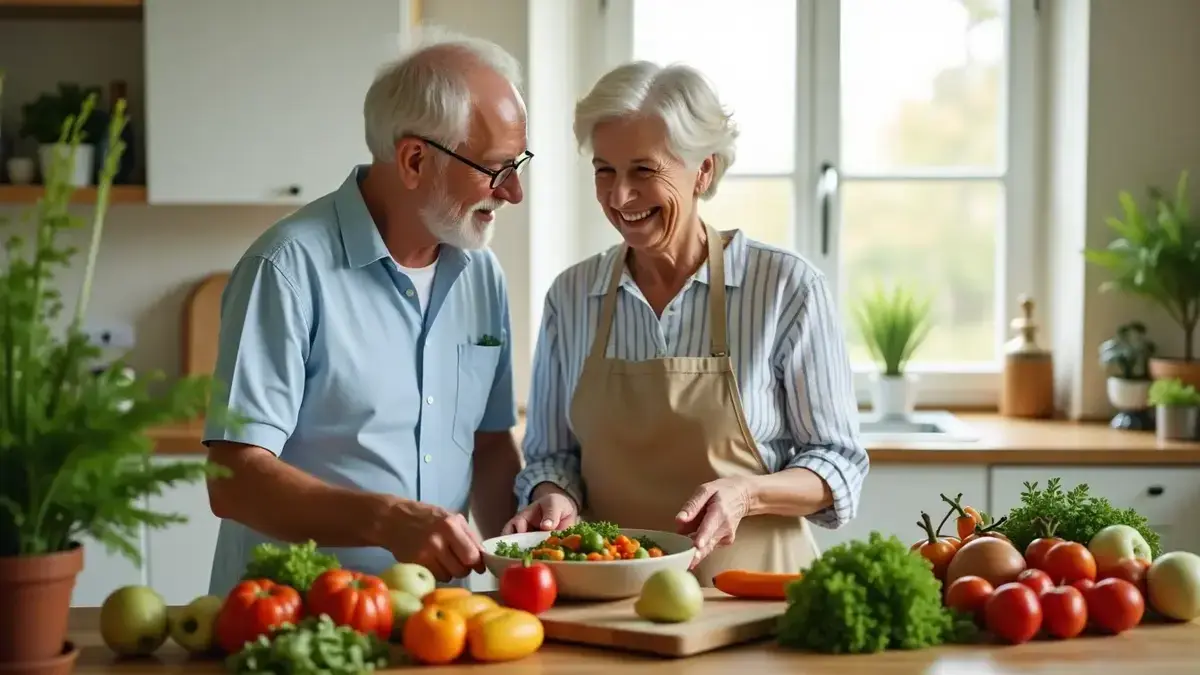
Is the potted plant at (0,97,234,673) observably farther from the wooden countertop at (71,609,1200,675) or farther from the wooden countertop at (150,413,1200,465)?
the wooden countertop at (150,413,1200,465)

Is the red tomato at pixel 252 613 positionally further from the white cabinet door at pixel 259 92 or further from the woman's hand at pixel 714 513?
the white cabinet door at pixel 259 92

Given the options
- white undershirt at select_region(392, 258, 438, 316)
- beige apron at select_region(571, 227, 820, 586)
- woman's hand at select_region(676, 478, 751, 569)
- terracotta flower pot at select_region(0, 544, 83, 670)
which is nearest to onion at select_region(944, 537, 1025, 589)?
woman's hand at select_region(676, 478, 751, 569)

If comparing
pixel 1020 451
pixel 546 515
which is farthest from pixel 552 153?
pixel 546 515

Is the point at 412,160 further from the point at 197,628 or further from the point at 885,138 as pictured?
the point at 885,138

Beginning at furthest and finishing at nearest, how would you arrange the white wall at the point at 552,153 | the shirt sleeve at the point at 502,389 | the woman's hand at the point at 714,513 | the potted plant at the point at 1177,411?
1. the white wall at the point at 552,153
2. the potted plant at the point at 1177,411
3. the shirt sleeve at the point at 502,389
4. the woman's hand at the point at 714,513

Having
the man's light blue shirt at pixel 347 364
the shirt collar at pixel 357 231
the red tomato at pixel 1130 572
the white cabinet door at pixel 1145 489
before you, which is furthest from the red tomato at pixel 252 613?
the white cabinet door at pixel 1145 489

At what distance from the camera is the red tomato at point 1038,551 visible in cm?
196

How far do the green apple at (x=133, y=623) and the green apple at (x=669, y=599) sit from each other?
1.94ft

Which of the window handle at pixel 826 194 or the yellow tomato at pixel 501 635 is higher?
the window handle at pixel 826 194

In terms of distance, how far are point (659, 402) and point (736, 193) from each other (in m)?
1.92

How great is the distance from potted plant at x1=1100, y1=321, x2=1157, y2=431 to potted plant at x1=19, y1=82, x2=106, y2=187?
2729 mm

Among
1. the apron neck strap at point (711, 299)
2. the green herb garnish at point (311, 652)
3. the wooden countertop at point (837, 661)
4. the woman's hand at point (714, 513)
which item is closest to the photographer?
the green herb garnish at point (311, 652)

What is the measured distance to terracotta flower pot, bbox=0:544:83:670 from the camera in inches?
58.4

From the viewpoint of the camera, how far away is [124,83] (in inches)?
153
